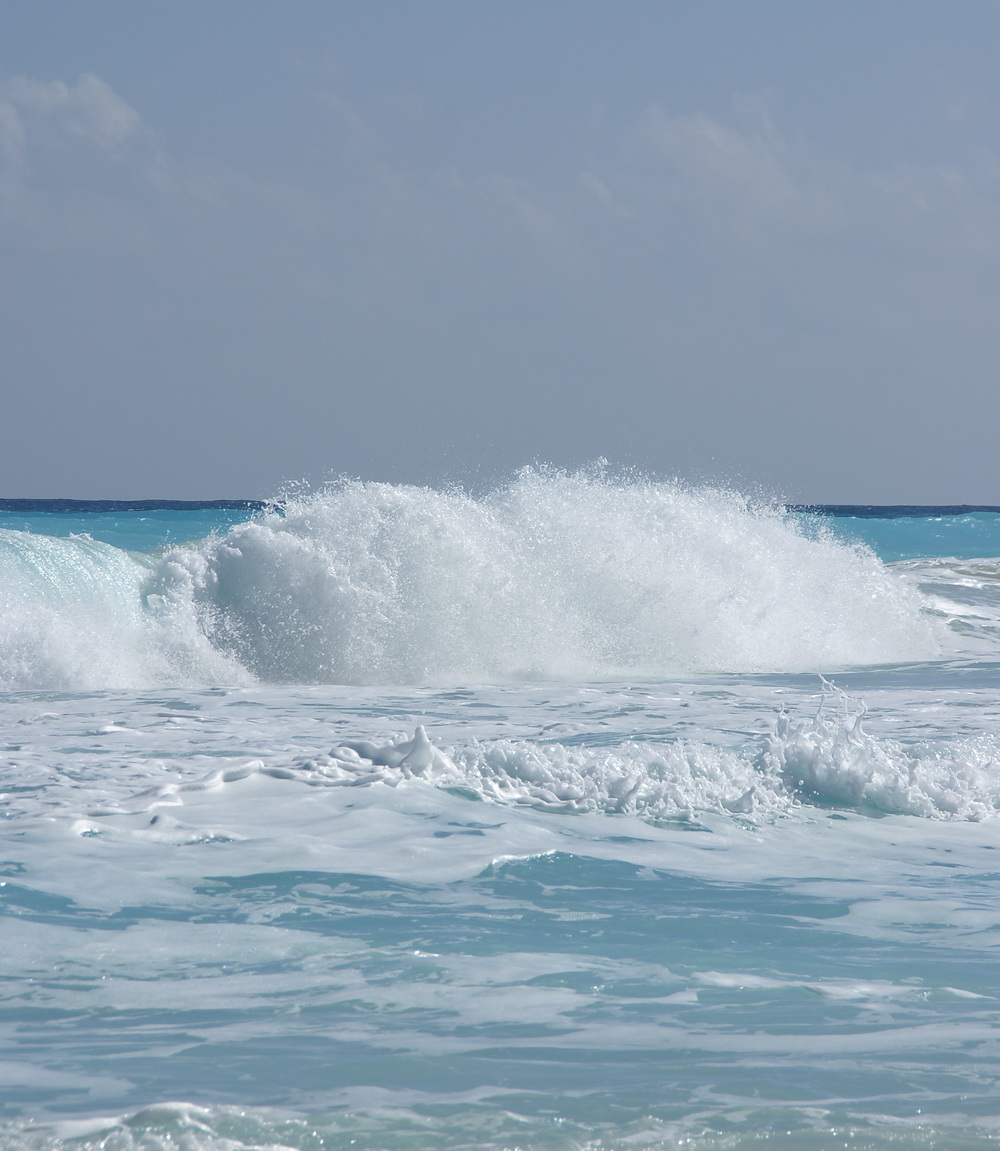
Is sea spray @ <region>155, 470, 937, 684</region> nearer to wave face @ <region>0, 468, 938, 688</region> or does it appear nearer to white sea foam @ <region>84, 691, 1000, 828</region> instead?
wave face @ <region>0, 468, 938, 688</region>

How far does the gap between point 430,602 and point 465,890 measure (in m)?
6.61

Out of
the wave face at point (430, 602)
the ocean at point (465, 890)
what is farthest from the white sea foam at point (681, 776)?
the wave face at point (430, 602)

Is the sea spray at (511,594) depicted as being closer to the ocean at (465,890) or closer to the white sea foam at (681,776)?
the ocean at (465,890)

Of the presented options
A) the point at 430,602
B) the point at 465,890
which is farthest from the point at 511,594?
the point at 465,890

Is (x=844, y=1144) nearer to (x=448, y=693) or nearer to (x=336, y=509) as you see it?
(x=448, y=693)

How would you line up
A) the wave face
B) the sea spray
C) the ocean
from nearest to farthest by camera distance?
the ocean < the wave face < the sea spray

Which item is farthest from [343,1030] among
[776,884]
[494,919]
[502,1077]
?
[776,884]

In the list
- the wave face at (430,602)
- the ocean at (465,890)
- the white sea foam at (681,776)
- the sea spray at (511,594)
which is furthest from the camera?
the sea spray at (511,594)

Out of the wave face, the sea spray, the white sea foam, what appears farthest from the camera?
the sea spray

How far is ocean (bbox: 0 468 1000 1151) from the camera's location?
92.7 inches

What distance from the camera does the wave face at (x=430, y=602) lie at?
971 centimetres

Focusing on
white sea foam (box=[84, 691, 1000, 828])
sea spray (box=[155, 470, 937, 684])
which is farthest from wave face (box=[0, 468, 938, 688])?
white sea foam (box=[84, 691, 1000, 828])

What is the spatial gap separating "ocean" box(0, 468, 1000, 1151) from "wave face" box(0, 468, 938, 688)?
0.18 ft

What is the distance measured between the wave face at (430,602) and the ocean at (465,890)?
6cm
